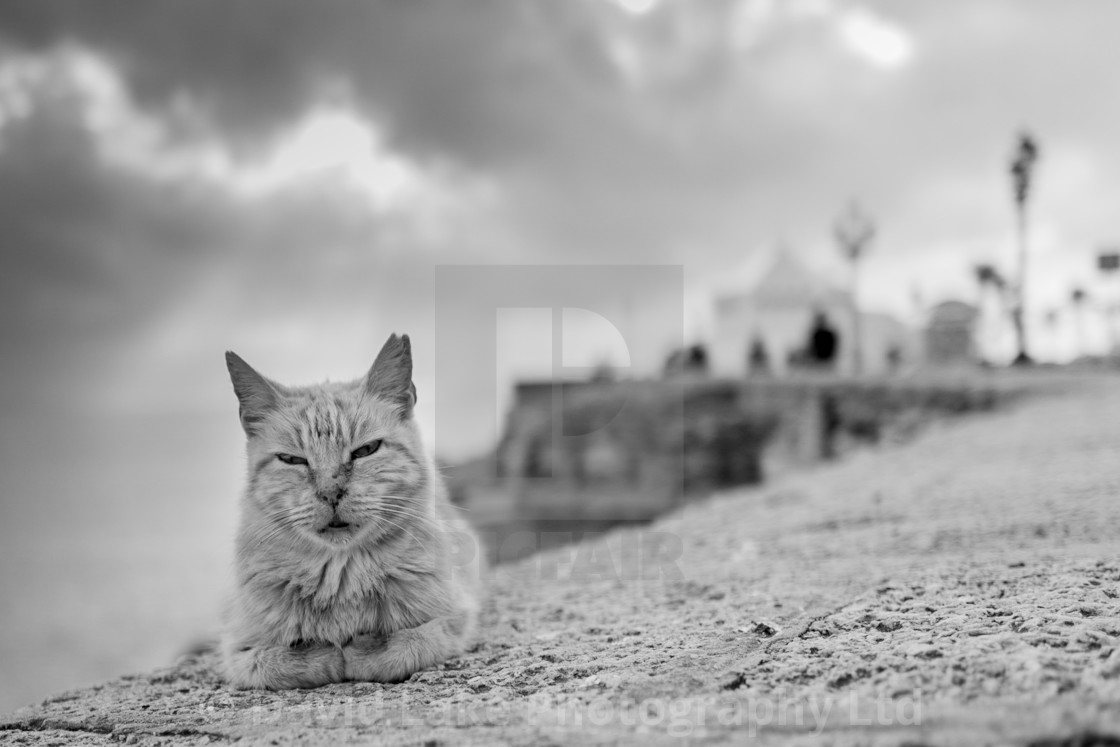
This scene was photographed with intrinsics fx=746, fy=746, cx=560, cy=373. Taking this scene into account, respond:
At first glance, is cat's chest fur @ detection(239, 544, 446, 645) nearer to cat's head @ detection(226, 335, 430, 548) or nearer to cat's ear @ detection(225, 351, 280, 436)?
cat's head @ detection(226, 335, 430, 548)

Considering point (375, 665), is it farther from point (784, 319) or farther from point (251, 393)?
point (784, 319)

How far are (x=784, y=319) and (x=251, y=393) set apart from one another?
33.6m

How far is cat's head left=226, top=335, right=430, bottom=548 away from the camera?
3002mm

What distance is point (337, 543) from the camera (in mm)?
3025

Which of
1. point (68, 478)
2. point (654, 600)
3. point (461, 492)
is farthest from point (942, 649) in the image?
point (68, 478)

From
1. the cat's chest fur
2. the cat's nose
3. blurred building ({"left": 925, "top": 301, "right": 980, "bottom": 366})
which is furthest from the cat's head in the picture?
blurred building ({"left": 925, "top": 301, "right": 980, "bottom": 366})

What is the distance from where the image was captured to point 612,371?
3114 centimetres

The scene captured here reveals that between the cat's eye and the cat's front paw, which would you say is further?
the cat's eye

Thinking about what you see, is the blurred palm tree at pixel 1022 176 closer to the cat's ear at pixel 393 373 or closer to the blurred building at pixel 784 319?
the blurred building at pixel 784 319

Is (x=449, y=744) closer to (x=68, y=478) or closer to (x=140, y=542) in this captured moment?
(x=140, y=542)

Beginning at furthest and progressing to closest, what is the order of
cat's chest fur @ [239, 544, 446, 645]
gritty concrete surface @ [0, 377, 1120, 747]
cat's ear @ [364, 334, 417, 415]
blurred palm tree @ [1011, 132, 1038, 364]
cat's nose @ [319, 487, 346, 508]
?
blurred palm tree @ [1011, 132, 1038, 364] < cat's ear @ [364, 334, 417, 415] < cat's chest fur @ [239, 544, 446, 645] < cat's nose @ [319, 487, 346, 508] < gritty concrete surface @ [0, 377, 1120, 747]

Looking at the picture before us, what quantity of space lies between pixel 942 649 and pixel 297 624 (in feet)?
8.05

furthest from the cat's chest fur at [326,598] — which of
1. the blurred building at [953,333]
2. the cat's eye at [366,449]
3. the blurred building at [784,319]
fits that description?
the blurred building at [953,333]

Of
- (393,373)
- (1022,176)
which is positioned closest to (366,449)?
(393,373)
